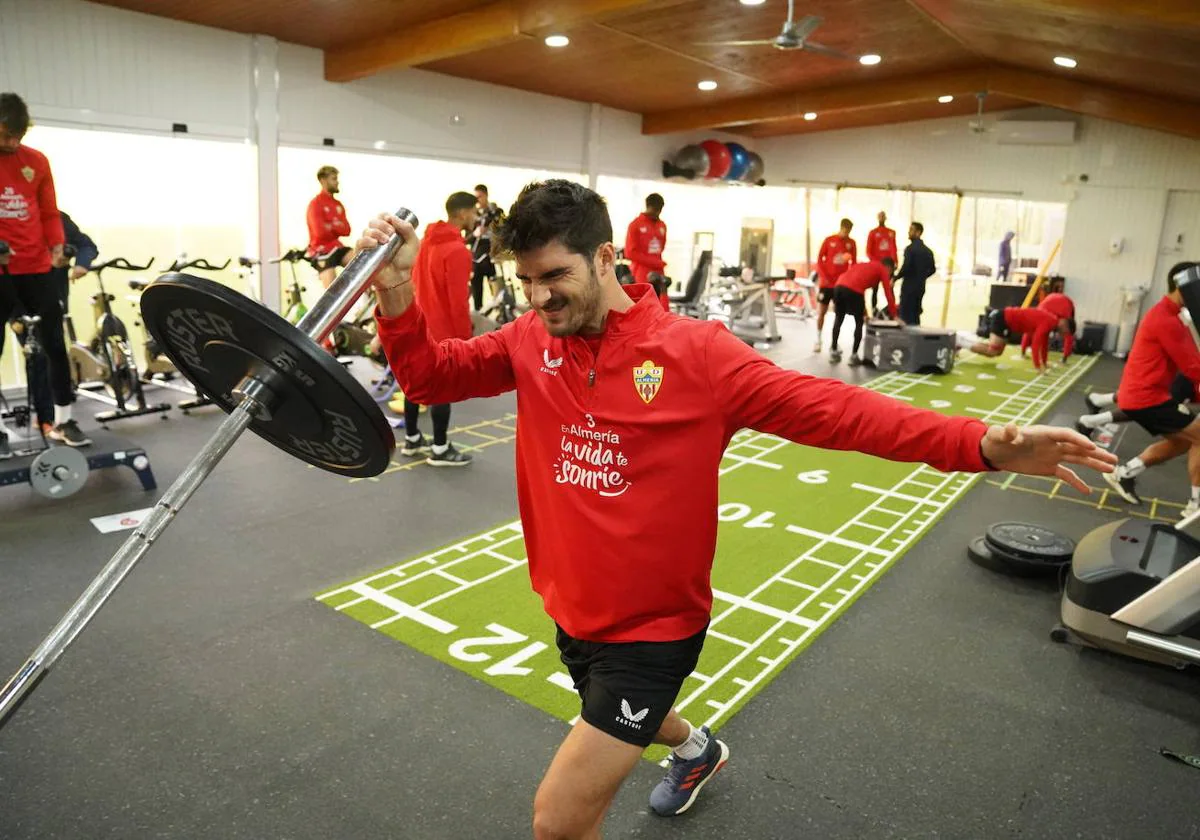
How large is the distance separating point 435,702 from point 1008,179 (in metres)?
13.2

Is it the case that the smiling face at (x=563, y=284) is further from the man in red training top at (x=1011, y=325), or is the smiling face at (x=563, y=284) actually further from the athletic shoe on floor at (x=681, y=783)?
the man in red training top at (x=1011, y=325)

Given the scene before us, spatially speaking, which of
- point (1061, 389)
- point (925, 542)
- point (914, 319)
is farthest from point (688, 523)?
point (914, 319)

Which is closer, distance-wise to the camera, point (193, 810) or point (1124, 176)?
Answer: point (193, 810)

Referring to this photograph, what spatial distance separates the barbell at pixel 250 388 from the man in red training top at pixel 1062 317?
9.89m

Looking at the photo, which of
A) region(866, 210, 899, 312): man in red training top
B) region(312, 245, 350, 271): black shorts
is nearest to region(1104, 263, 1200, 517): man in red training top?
region(312, 245, 350, 271): black shorts

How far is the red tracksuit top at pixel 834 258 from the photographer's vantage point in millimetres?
10688

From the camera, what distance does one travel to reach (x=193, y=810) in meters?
2.30

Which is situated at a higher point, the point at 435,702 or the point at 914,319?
the point at 914,319

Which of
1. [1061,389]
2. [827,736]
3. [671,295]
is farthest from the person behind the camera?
[671,295]

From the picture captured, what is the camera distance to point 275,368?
1.29 metres

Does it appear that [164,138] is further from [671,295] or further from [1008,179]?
[1008,179]

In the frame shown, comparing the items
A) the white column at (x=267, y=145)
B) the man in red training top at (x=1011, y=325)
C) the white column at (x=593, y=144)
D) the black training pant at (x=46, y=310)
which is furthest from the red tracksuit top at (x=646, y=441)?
the white column at (x=593, y=144)

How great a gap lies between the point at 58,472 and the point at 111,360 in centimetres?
185

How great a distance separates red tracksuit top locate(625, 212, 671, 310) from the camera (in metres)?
9.67
